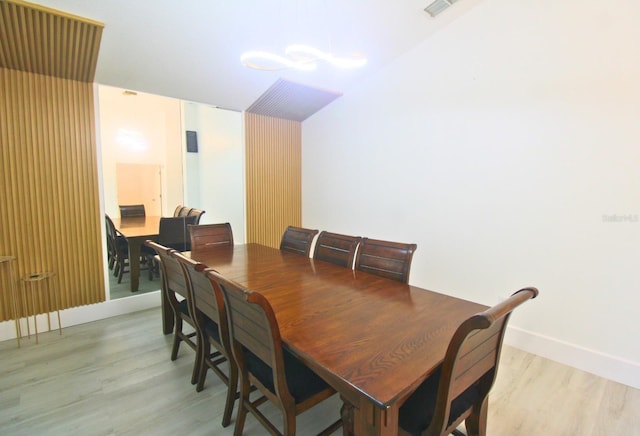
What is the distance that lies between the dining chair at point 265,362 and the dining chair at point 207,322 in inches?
5.9

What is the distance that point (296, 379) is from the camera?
4.61 ft

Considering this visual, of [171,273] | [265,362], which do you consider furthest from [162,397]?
[265,362]

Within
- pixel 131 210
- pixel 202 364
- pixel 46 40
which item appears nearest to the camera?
pixel 202 364

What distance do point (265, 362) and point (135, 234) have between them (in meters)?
3.08

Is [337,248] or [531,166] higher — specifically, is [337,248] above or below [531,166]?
below

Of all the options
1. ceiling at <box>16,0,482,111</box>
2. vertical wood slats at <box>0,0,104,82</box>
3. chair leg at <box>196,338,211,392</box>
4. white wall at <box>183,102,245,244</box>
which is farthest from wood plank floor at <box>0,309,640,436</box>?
ceiling at <box>16,0,482,111</box>

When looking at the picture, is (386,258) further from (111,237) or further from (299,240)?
(111,237)

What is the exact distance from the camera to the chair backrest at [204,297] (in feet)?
5.36

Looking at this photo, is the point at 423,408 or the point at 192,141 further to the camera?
the point at 192,141

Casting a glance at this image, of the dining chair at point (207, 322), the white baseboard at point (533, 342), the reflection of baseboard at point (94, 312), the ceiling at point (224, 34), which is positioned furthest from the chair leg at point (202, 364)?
the ceiling at point (224, 34)

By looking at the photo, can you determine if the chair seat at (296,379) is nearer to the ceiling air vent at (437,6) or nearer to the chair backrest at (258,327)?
the chair backrest at (258,327)

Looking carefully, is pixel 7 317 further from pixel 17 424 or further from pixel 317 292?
pixel 317 292

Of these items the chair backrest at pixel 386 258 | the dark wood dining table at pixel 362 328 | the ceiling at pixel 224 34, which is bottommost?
the dark wood dining table at pixel 362 328

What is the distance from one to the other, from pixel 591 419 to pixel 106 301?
4.16 meters
